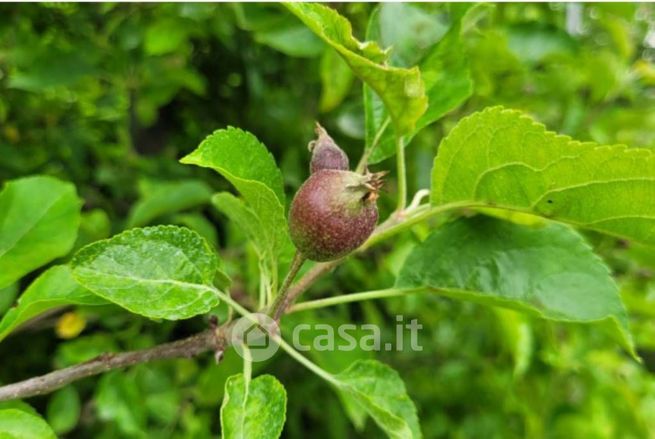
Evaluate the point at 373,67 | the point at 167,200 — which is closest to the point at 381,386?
the point at 373,67

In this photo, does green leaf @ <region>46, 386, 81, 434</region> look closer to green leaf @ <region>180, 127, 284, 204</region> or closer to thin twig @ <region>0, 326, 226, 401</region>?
thin twig @ <region>0, 326, 226, 401</region>

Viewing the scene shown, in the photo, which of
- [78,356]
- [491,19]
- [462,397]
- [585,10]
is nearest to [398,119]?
[78,356]

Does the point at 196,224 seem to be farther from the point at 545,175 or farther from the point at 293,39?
the point at 545,175

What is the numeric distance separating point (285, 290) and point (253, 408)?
104 mm

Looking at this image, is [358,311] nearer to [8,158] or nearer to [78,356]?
[78,356]

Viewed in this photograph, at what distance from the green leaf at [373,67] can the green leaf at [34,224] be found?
0.36 metres

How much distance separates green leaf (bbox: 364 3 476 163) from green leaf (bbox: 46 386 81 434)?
0.67 m

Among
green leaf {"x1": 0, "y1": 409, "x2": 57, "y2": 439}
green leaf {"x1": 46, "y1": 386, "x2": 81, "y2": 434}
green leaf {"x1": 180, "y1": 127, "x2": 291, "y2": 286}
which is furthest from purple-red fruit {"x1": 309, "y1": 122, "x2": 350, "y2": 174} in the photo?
green leaf {"x1": 46, "y1": 386, "x2": 81, "y2": 434}

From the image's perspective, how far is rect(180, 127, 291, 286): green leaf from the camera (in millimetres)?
585

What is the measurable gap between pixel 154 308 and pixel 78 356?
629 mm

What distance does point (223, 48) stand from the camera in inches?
63.3

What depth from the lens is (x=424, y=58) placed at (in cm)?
88

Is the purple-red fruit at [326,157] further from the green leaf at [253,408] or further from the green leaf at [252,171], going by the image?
the green leaf at [253,408]

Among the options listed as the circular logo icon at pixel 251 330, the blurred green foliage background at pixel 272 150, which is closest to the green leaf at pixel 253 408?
the circular logo icon at pixel 251 330
